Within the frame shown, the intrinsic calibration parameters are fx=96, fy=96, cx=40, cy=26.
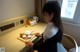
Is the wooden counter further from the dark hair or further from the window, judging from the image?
the window

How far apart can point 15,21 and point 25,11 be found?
0.34 m

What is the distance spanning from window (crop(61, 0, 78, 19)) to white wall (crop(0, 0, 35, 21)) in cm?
65

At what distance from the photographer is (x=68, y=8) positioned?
1848 millimetres

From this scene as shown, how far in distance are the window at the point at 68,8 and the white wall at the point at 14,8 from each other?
645 millimetres

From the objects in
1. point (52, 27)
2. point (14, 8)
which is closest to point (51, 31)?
point (52, 27)

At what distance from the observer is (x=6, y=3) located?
1.44 metres

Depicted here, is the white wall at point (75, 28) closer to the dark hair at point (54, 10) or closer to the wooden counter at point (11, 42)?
the dark hair at point (54, 10)

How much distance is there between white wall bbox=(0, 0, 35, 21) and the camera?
4.66 feet

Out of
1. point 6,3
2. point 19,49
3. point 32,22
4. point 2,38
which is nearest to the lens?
point 19,49

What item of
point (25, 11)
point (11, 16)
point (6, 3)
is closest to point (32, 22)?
point (25, 11)

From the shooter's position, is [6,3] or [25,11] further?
[25,11]

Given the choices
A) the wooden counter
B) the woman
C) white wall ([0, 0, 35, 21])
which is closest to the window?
white wall ([0, 0, 35, 21])

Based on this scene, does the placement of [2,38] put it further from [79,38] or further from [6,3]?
[79,38]

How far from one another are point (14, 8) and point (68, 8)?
1010 millimetres
